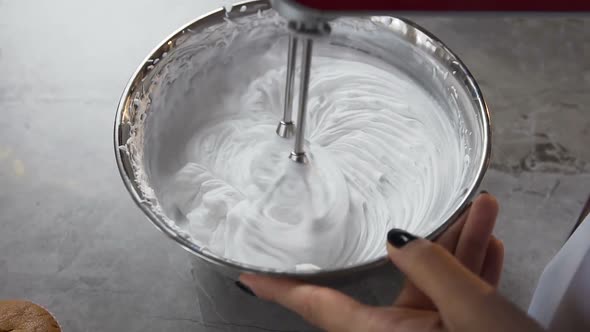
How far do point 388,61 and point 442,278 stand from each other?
1.81 feet

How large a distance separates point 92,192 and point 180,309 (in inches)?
10.7

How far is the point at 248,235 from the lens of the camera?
85cm

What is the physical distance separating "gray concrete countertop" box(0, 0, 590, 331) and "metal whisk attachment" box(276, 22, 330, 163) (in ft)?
0.81

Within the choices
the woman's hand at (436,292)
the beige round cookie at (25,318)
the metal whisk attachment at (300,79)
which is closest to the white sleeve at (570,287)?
the woman's hand at (436,292)

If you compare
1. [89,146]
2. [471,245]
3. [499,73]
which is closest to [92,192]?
[89,146]

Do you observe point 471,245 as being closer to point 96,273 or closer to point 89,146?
point 96,273

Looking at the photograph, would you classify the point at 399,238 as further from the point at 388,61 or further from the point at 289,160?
the point at 388,61

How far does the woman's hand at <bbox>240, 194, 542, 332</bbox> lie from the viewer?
0.53 metres

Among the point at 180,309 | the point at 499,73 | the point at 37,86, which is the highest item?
the point at 499,73

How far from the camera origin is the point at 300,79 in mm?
732

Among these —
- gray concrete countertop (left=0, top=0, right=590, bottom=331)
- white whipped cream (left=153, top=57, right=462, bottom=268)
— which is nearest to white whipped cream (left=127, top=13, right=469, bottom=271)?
white whipped cream (left=153, top=57, right=462, bottom=268)

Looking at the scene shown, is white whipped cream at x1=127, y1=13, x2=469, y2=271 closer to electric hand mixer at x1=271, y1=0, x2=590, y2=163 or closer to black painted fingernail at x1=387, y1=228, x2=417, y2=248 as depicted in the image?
black painted fingernail at x1=387, y1=228, x2=417, y2=248

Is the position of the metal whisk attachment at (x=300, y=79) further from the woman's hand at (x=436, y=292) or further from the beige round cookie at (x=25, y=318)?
the beige round cookie at (x=25, y=318)

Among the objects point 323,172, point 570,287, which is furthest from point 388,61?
point 570,287
